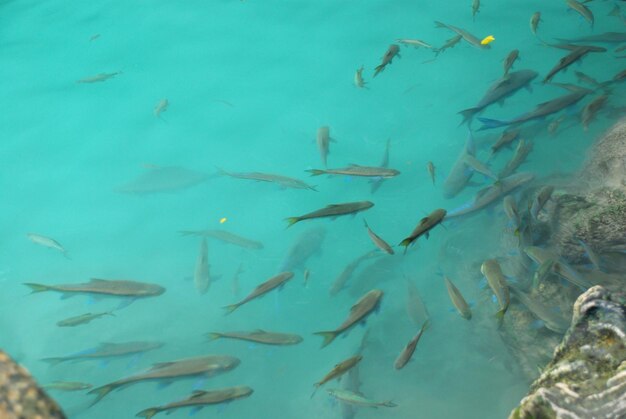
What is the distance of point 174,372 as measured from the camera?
15.2 feet

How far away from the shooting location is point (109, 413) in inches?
273

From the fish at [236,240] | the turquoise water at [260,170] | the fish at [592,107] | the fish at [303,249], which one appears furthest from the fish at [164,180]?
the fish at [592,107]

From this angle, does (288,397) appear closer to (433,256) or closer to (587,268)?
Result: (433,256)

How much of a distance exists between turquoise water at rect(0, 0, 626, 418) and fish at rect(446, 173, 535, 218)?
Result: 1074 millimetres

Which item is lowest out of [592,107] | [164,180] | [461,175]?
[164,180]

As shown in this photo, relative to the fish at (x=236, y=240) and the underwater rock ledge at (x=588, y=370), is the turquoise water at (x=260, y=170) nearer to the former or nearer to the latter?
the fish at (x=236, y=240)

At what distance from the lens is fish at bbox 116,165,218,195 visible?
9867 millimetres

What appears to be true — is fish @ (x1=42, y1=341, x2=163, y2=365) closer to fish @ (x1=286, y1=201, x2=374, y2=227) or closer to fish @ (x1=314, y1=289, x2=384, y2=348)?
fish @ (x1=314, y1=289, x2=384, y2=348)

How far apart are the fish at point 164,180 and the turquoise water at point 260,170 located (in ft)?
0.43

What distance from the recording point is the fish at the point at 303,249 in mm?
7207

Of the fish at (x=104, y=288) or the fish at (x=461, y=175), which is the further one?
the fish at (x=461, y=175)

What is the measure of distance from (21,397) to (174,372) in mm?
3034

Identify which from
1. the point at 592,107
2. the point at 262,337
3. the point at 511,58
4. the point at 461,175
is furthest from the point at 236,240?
the point at 592,107

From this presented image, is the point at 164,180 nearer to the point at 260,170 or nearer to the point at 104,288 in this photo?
the point at 260,170
